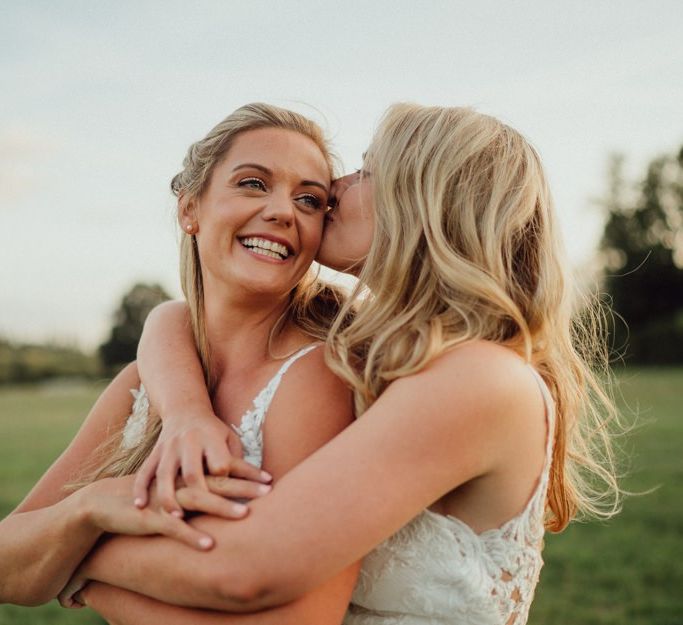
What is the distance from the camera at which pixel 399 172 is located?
2.79 meters

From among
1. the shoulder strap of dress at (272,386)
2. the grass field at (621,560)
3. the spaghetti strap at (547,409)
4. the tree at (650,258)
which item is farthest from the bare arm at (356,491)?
the tree at (650,258)

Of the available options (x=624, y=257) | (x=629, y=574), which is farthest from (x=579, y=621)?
(x=624, y=257)

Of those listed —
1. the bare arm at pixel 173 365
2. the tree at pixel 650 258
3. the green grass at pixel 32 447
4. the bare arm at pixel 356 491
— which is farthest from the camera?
the tree at pixel 650 258

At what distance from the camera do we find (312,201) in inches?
130

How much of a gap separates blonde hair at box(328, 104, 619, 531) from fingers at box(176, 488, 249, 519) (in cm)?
50

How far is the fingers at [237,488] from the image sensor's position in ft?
7.69

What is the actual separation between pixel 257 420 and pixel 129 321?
68.0 metres

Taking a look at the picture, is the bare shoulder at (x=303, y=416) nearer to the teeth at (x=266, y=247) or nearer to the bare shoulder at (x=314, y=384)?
the bare shoulder at (x=314, y=384)

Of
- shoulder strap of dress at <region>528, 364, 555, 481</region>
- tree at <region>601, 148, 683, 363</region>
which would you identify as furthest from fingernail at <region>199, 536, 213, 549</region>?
tree at <region>601, 148, 683, 363</region>

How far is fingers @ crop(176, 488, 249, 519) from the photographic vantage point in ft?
7.43

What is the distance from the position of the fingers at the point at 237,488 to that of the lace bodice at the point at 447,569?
0.50 m

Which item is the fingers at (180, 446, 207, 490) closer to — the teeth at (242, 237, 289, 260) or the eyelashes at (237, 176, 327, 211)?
the teeth at (242, 237, 289, 260)

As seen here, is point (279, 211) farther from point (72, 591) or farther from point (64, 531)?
point (72, 591)

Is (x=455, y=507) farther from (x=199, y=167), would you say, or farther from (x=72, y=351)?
(x=72, y=351)
